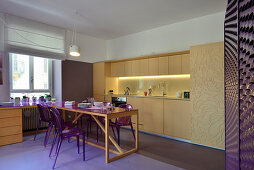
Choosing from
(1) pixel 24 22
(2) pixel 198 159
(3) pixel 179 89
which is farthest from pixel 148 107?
(1) pixel 24 22

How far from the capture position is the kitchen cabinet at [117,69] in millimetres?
5859

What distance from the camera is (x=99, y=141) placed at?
13.3 feet

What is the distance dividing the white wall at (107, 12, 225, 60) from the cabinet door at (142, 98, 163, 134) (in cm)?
168

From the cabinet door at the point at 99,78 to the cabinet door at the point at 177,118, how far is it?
2590 mm

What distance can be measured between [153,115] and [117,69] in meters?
2.26

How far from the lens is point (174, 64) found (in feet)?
15.0

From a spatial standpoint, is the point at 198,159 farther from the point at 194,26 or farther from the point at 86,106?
the point at 194,26

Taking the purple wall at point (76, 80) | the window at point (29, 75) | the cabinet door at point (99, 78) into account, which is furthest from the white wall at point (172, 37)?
the window at point (29, 75)

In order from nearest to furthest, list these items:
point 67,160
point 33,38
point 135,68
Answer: point 67,160, point 33,38, point 135,68

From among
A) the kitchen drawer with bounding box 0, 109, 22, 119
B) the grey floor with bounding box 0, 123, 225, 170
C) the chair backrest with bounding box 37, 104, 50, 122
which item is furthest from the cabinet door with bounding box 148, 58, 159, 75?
the kitchen drawer with bounding box 0, 109, 22, 119

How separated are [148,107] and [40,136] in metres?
3.07

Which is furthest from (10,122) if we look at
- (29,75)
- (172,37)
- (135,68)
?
(172,37)

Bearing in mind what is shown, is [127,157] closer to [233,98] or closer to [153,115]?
[153,115]

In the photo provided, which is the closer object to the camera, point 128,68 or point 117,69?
point 128,68
